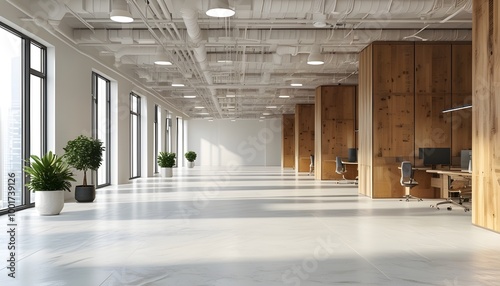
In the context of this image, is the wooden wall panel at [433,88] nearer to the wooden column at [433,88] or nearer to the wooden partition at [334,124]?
the wooden column at [433,88]

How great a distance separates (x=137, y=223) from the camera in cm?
789

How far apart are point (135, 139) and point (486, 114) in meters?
15.6

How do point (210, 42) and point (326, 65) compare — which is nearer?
point (210, 42)

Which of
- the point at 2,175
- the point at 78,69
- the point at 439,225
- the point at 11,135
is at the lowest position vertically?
the point at 439,225

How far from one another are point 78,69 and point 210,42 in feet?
11.2

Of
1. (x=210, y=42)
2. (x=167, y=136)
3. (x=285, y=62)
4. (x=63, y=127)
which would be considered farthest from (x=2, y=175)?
(x=167, y=136)

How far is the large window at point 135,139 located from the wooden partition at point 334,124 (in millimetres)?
7421

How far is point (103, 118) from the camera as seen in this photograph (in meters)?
15.6

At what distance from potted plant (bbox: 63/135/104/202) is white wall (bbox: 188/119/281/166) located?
2772 cm

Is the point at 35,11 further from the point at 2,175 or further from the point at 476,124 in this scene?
the point at 476,124

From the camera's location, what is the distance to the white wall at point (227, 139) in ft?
128

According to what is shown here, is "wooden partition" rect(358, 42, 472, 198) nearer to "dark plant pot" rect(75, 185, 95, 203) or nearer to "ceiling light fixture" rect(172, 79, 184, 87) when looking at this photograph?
"dark plant pot" rect(75, 185, 95, 203)

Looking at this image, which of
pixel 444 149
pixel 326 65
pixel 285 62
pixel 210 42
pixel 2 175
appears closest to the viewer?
pixel 2 175

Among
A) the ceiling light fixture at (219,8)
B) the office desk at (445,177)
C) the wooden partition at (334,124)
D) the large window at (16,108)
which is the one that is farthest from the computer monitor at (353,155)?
the large window at (16,108)
